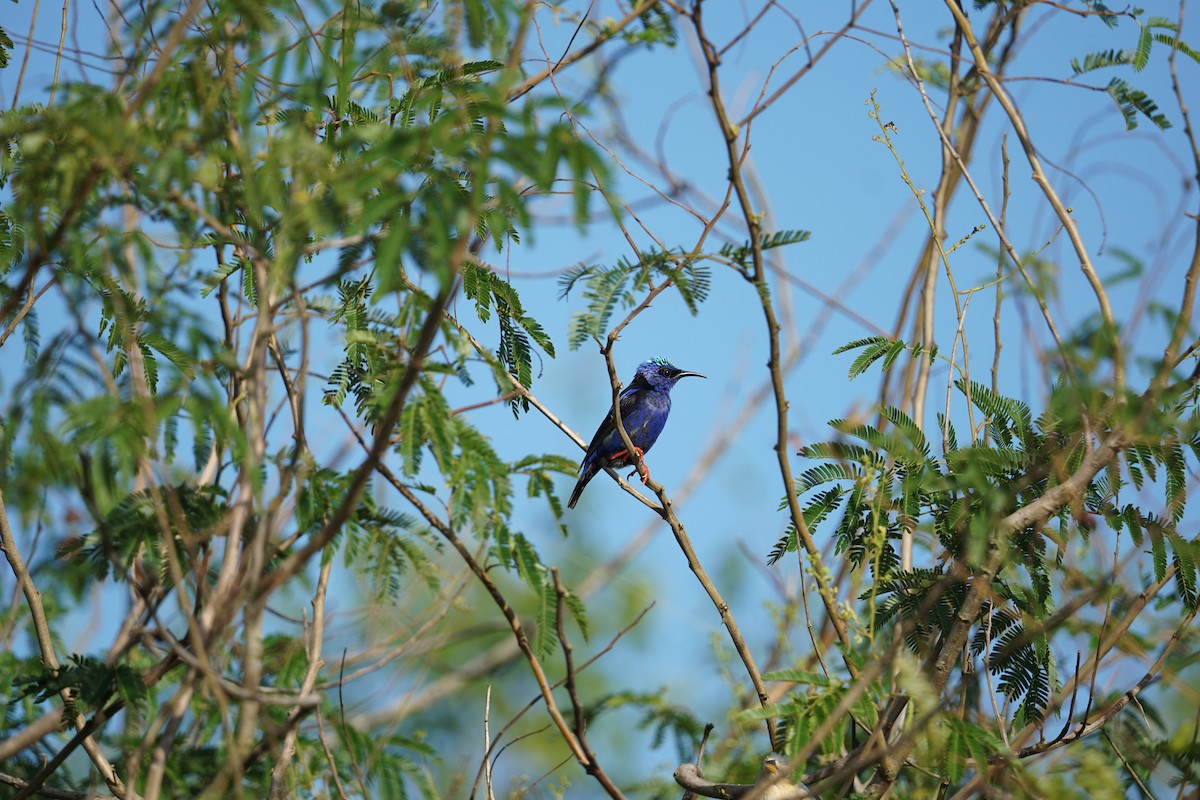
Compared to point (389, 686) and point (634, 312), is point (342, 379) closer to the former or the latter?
point (634, 312)

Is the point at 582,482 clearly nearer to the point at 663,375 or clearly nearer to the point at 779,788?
the point at 663,375

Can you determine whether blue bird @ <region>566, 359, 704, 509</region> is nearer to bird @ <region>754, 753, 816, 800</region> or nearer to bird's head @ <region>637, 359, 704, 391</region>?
bird's head @ <region>637, 359, 704, 391</region>

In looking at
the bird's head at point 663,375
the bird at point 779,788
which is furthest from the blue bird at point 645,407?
the bird at point 779,788

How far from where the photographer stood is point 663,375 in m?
8.70

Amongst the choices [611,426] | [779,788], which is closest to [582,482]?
[611,426]

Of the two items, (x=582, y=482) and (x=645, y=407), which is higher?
(x=645, y=407)

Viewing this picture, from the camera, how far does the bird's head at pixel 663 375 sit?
8641 millimetres

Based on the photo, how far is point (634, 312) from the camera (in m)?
3.76

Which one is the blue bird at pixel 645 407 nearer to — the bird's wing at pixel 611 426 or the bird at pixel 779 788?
the bird's wing at pixel 611 426

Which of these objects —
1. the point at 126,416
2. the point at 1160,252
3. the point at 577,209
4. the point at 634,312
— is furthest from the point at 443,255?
the point at 1160,252

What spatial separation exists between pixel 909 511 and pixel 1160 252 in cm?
122

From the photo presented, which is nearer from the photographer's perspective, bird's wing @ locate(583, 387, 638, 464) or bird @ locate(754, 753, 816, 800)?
bird @ locate(754, 753, 816, 800)

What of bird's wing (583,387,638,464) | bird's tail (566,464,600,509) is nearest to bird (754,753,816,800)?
bird's wing (583,387,638,464)

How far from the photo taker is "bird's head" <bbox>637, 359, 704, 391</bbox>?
8641 millimetres
